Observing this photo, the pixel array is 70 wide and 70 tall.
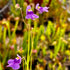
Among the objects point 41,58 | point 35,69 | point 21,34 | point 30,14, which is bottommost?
point 35,69

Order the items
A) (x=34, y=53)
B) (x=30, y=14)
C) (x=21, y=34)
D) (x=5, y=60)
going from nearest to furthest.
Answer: (x=30, y=14) → (x=5, y=60) → (x=34, y=53) → (x=21, y=34)

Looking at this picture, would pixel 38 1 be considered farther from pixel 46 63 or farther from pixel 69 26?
pixel 69 26

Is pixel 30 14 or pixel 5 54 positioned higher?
pixel 30 14

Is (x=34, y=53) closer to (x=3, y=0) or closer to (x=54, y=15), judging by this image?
(x=54, y=15)

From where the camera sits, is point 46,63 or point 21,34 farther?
point 21,34

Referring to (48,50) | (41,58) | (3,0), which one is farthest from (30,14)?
(3,0)

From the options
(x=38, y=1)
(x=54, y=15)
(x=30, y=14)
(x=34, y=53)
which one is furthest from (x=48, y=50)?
(x=30, y=14)

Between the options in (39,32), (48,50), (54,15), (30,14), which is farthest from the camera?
(54,15)

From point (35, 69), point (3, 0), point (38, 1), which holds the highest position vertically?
point (3, 0)

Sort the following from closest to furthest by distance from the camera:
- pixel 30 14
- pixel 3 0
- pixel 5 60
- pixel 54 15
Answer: pixel 30 14
pixel 5 60
pixel 54 15
pixel 3 0
